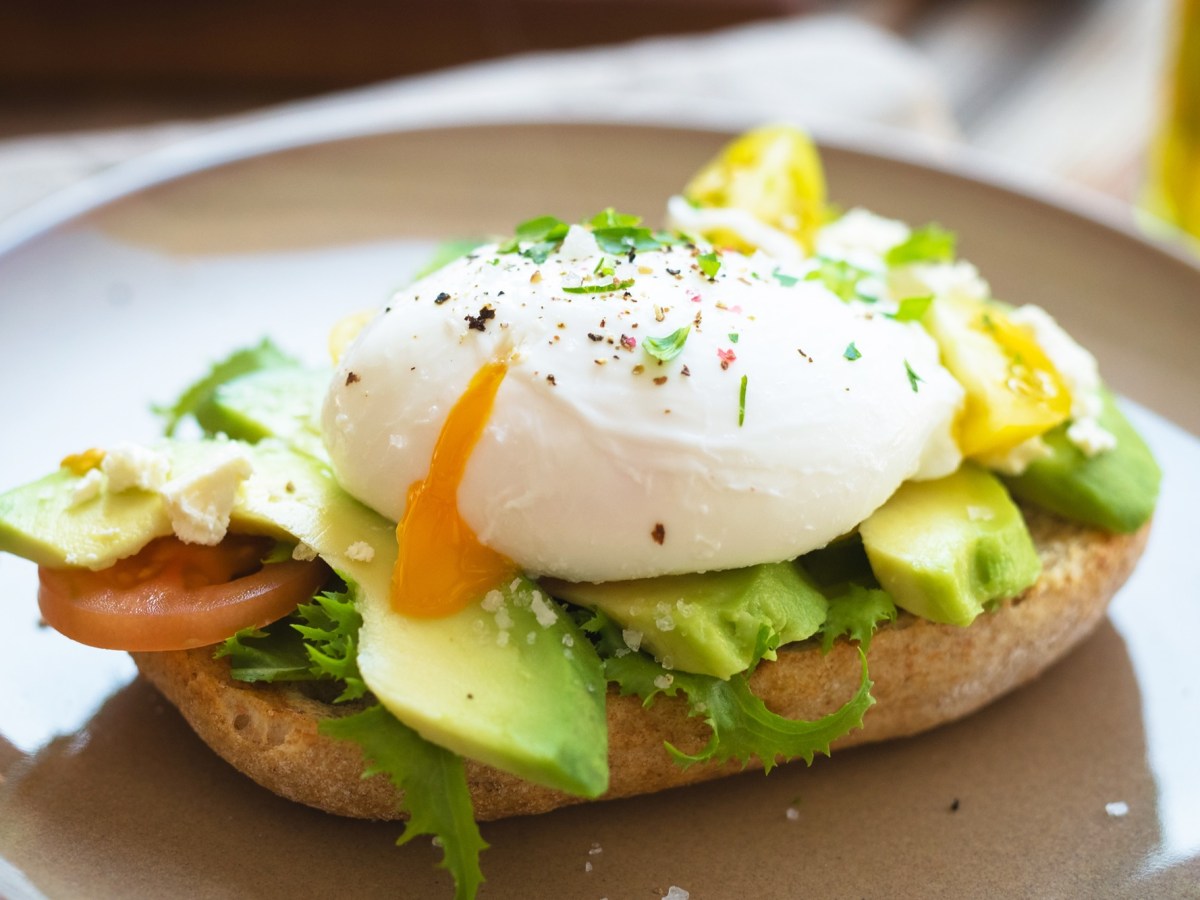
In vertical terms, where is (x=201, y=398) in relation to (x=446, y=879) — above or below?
above

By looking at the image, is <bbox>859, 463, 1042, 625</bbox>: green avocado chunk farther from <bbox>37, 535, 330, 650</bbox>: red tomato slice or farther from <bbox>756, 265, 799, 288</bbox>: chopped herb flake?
<bbox>37, 535, 330, 650</bbox>: red tomato slice

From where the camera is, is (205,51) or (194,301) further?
(205,51)

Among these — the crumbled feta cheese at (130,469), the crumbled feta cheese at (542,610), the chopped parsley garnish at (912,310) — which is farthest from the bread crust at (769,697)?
the chopped parsley garnish at (912,310)

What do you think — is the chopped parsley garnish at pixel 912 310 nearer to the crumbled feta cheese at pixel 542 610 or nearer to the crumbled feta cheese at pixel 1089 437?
the crumbled feta cheese at pixel 1089 437

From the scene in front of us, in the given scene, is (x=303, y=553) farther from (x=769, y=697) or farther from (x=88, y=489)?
(x=769, y=697)

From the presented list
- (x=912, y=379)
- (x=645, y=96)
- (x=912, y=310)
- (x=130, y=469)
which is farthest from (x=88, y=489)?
(x=645, y=96)

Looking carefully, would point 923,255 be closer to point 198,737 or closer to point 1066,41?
point 198,737

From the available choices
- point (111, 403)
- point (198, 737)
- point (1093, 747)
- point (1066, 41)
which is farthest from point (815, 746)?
point (1066, 41)
